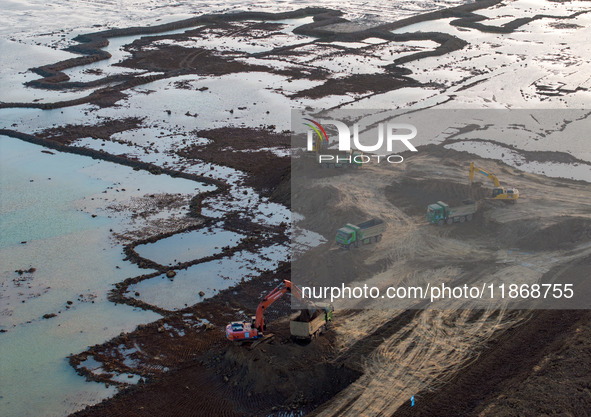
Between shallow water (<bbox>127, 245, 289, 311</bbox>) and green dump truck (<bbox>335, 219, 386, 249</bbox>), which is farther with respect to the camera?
green dump truck (<bbox>335, 219, 386, 249</bbox>)

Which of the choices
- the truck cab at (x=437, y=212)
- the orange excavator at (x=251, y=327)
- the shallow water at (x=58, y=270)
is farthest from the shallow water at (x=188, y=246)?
the truck cab at (x=437, y=212)

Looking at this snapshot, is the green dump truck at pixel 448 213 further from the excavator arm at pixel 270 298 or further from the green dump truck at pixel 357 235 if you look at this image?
the excavator arm at pixel 270 298

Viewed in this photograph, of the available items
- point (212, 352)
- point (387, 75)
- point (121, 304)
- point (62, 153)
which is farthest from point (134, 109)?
point (212, 352)

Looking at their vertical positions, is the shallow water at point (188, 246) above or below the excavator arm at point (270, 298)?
below

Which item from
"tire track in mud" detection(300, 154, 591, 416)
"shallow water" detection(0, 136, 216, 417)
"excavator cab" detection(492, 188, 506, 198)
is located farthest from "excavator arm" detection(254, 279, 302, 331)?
"excavator cab" detection(492, 188, 506, 198)

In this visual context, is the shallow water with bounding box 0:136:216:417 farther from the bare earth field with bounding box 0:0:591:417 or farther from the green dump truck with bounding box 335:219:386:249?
the green dump truck with bounding box 335:219:386:249

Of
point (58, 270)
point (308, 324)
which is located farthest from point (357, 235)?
point (58, 270)
